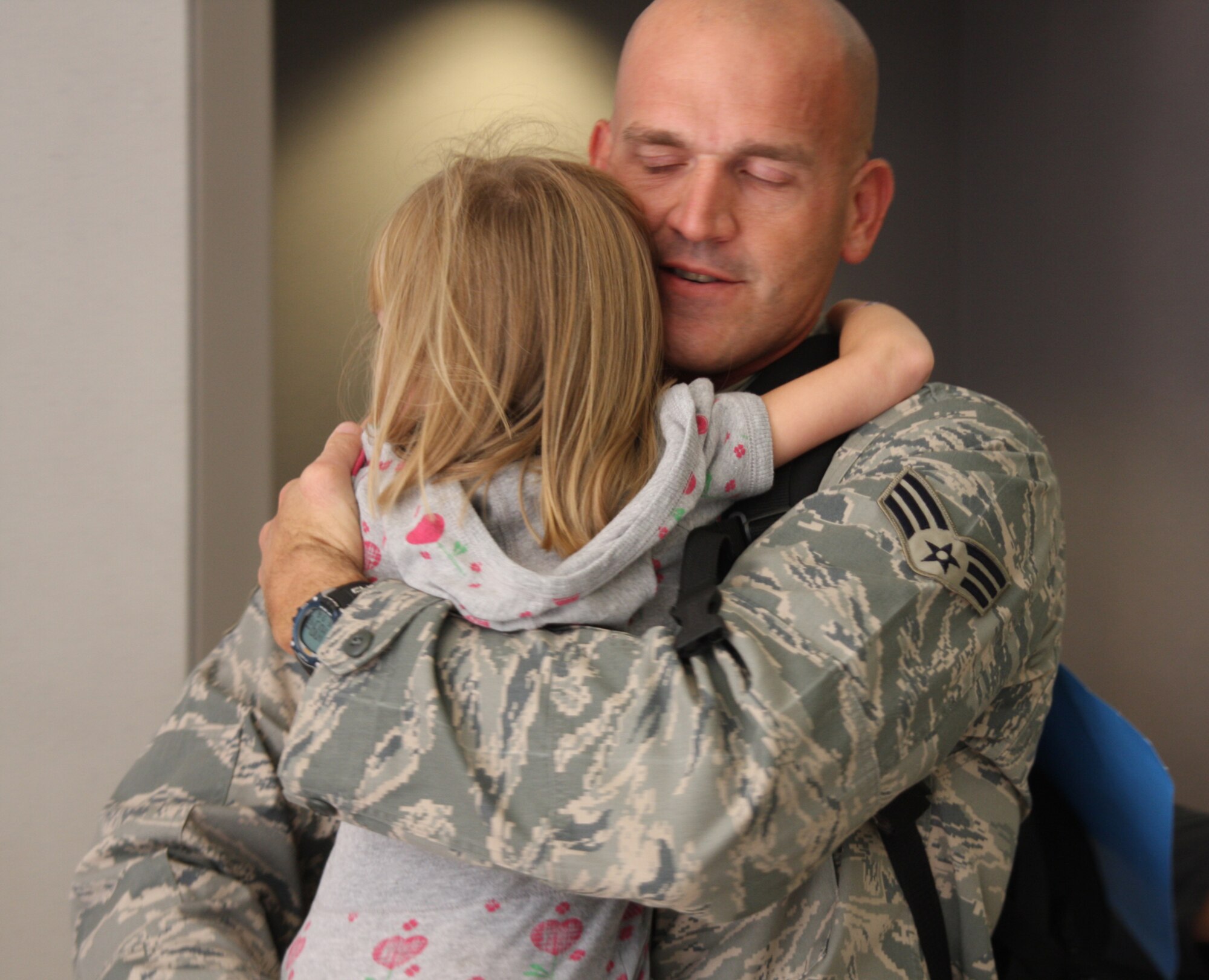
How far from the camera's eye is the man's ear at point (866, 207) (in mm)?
1403

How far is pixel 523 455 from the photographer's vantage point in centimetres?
98

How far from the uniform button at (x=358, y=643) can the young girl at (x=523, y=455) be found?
8 cm

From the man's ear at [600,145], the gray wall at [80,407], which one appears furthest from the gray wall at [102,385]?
the man's ear at [600,145]

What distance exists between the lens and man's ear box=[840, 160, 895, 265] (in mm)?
1403

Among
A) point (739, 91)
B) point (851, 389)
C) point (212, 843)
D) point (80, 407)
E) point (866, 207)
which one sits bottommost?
point (212, 843)

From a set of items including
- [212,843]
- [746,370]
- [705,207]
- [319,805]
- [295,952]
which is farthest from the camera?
[746,370]

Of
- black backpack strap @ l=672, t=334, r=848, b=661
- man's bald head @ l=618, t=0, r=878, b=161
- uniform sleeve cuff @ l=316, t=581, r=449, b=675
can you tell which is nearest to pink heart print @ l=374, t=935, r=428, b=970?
uniform sleeve cuff @ l=316, t=581, r=449, b=675

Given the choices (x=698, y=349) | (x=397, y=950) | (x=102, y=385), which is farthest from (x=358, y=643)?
(x=102, y=385)

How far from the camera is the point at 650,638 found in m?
0.84

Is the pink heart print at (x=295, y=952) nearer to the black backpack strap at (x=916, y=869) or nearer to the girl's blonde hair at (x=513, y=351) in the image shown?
the girl's blonde hair at (x=513, y=351)

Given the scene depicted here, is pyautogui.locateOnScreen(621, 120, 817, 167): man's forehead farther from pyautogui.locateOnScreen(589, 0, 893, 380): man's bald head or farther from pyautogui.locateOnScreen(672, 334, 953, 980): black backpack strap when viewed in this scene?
pyautogui.locateOnScreen(672, 334, 953, 980): black backpack strap

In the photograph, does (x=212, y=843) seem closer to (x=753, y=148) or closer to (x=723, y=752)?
(x=723, y=752)

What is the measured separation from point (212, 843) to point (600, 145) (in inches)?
39.7

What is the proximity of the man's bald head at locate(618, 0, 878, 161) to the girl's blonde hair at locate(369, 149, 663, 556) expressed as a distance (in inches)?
14.5
